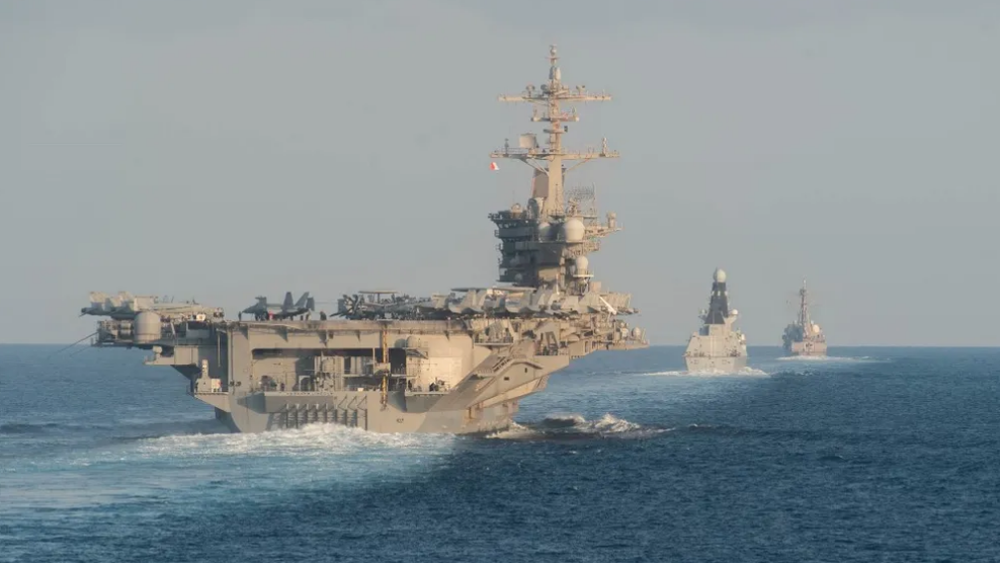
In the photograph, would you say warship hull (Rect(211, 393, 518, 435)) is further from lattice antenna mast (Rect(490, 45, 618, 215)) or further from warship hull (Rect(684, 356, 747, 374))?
warship hull (Rect(684, 356, 747, 374))

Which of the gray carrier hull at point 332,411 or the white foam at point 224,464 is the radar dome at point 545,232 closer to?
the gray carrier hull at point 332,411

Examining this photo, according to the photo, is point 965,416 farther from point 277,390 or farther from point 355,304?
point 277,390

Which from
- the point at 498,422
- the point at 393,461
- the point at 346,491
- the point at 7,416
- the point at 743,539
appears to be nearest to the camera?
the point at 743,539

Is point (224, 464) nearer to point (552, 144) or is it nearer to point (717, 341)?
point (552, 144)

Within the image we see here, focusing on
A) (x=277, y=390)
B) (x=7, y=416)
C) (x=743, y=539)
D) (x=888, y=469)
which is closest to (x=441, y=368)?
(x=277, y=390)

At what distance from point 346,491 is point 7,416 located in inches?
1125

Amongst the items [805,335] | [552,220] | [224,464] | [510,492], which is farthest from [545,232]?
[805,335]

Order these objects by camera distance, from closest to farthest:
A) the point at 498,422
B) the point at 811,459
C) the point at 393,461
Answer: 1. the point at 393,461
2. the point at 811,459
3. the point at 498,422

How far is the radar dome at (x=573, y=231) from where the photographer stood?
49.3 m

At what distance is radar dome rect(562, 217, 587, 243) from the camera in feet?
162

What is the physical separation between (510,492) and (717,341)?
271 ft

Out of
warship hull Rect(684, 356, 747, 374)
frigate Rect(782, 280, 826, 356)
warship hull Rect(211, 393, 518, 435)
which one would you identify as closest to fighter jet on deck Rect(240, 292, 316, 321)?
warship hull Rect(211, 393, 518, 435)

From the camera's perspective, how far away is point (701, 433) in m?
48.5

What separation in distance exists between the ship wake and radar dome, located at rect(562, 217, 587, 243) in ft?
20.4
